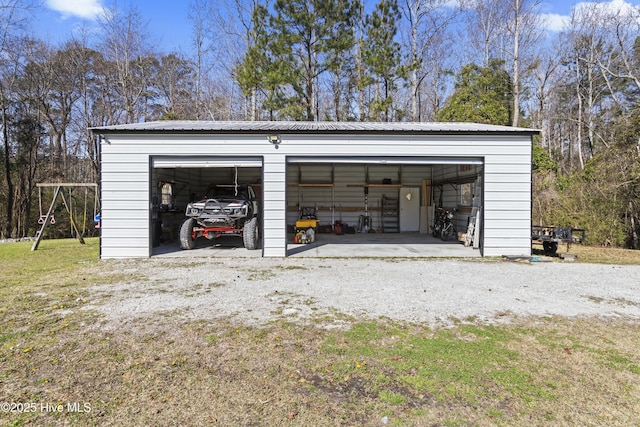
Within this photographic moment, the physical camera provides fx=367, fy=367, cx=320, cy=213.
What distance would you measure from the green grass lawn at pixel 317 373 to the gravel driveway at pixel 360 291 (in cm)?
34

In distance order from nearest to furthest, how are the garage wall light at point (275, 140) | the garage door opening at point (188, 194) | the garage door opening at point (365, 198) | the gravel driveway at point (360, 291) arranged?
the gravel driveway at point (360, 291)
the garage wall light at point (275, 140)
the garage door opening at point (188, 194)
the garage door opening at point (365, 198)

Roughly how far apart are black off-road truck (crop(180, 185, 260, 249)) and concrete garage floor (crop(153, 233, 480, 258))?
394 mm

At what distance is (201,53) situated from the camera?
21531 mm

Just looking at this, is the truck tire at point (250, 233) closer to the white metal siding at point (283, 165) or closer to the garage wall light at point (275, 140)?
the white metal siding at point (283, 165)

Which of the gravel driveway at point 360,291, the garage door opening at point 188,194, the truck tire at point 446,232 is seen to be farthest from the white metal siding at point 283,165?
the truck tire at point 446,232

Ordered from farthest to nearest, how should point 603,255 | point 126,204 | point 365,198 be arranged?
point 365,198
point 603,255
point 126,204

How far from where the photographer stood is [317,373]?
2777 millimetres

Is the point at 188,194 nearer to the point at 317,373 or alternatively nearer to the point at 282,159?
the point at 282,159

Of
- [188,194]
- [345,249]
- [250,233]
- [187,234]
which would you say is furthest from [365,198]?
[187,234]

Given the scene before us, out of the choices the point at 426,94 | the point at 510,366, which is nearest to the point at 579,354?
the point at 510,366

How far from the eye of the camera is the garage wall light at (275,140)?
27.7 ft

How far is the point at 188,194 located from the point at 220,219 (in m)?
4.69

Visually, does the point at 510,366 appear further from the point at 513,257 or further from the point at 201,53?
the point at 201,53

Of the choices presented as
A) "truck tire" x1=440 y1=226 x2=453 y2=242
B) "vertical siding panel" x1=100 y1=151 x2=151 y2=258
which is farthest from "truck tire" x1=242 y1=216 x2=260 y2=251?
"truck tire" x1=440 y1=226 x2=453 y2=242
